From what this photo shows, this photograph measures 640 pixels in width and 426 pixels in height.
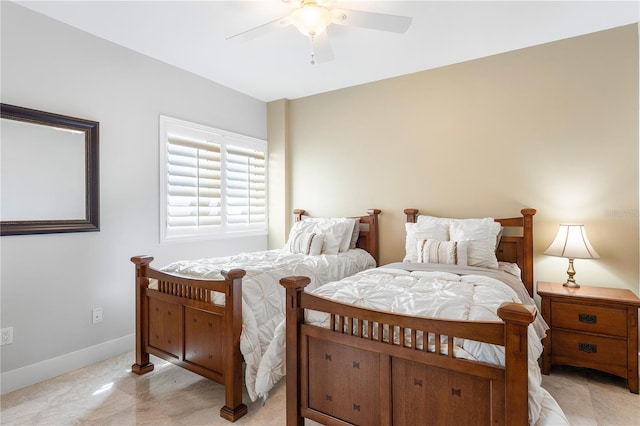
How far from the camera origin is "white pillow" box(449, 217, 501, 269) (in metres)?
2.71

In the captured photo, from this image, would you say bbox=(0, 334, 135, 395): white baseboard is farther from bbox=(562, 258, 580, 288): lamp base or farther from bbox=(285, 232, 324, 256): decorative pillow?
bbox=(562, 258, 580, 288): lamp base

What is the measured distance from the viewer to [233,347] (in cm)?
199

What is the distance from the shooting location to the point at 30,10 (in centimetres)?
242

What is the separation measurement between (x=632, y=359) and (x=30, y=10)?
191 inches

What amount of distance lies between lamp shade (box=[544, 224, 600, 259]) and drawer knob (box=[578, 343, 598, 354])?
0.62 m

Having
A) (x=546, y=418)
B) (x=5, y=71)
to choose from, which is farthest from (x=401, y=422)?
(x=5, y=71)

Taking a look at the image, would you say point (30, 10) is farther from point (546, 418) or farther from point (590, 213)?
point (590, 213)

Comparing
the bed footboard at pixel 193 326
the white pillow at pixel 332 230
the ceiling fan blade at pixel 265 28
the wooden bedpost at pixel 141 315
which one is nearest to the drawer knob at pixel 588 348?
the white pillow at pixel 332 230

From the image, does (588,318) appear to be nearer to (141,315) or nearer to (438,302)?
(438,302)

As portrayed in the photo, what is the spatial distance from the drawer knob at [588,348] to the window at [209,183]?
3359 mm

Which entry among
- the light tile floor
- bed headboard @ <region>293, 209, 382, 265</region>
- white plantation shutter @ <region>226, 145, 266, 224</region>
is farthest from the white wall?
bed headboard @ <region>293, 209, 382, 265</region>

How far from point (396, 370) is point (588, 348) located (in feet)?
6.08

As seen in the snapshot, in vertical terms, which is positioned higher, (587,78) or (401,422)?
(587,78)

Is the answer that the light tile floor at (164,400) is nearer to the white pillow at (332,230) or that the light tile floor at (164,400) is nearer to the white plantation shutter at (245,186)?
the white pillow at (332,230)
